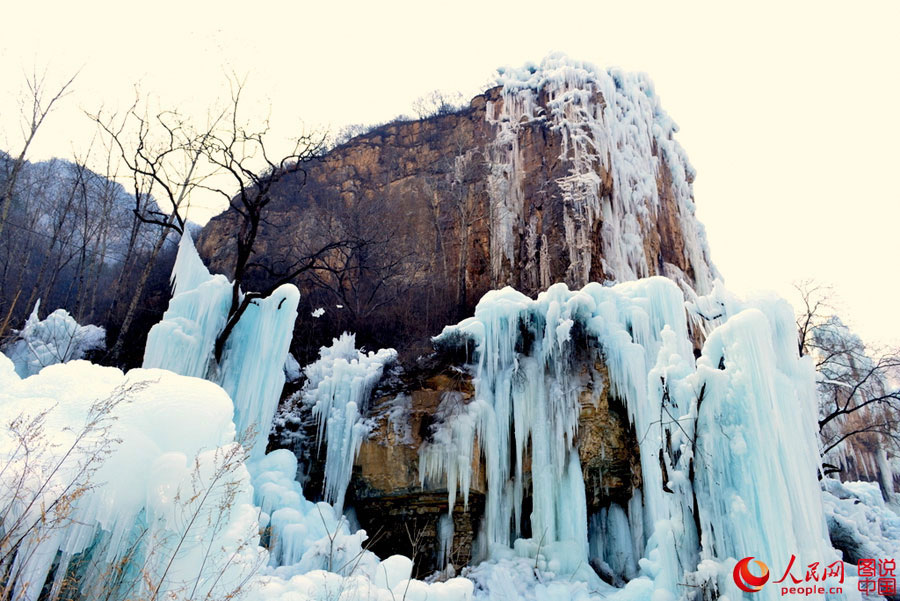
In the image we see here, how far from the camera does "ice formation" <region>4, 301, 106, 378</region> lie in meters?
10.4

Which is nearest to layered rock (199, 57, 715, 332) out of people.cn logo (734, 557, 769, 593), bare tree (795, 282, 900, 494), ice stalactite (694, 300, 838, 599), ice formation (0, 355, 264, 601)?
bare tree (795, 282, 900, 494)

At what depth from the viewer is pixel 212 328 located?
9320 millimetres

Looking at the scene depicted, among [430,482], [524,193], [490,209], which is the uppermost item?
[524,193]

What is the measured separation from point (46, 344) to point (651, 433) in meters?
11.4

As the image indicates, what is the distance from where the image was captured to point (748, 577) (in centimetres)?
524

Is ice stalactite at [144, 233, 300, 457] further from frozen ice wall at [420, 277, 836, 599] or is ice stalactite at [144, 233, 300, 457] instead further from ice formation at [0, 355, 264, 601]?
ice formation at [0, 355, 264, 601]

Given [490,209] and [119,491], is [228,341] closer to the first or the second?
[119,491]

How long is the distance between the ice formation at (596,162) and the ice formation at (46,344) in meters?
10.4

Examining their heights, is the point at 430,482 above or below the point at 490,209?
below

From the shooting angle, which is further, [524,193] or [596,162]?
[524,193]

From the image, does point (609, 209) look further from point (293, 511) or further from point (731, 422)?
point (293, 511)

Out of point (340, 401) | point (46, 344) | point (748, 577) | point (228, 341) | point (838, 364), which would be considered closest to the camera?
point (748, 577)

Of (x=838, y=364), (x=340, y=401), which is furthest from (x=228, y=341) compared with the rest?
(x=838, y=364)

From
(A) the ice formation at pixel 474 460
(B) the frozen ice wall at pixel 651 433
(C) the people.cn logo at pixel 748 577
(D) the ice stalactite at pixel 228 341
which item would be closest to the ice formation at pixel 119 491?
(A) the ice formation at pixel 474 460
